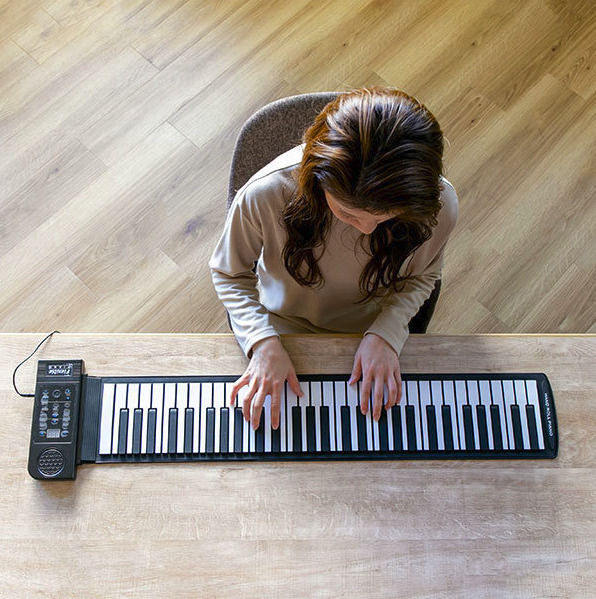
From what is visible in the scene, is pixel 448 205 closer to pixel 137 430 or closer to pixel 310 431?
pixel 310 431

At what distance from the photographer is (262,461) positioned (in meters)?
1.34

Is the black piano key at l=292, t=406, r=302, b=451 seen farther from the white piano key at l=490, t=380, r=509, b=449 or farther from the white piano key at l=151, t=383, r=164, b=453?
the white piano key at l=490, t=380, r=509, b=449

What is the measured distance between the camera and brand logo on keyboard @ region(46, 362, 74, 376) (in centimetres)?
136

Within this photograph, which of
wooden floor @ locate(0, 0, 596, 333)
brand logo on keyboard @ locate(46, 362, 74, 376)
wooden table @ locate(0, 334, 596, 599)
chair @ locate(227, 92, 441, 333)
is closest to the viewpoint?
wooden table @ locate(0, 334, 596, 599)

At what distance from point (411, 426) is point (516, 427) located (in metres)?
0.22

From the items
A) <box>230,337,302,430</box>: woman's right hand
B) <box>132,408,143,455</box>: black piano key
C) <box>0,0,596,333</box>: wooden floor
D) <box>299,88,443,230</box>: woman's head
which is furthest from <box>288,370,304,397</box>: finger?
<box>0,0,596,333</box>: wooden floor

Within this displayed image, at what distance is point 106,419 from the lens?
1.35 m

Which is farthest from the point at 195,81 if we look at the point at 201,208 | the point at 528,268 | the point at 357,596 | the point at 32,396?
the point at 357,596

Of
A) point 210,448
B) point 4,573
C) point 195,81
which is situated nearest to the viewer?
point 4,573

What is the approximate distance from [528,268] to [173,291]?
1.31 meters

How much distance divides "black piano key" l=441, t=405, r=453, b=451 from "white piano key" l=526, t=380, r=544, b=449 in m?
0.18

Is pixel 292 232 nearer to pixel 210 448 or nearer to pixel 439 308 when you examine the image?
pixel 210 448

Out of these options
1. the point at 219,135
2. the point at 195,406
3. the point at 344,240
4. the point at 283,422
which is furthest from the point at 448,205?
the point at 219,135

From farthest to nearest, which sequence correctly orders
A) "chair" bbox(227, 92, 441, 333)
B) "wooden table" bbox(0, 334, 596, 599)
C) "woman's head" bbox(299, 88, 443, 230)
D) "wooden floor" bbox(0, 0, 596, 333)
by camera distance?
"wooden floor" bbox(0, 0, 596, 333), "chair" bbox(227, 92, 441, 333), "wooden table" bbox(0, 334, 596, 599), "woman's head" bbox(299, 88, 443, 230)
